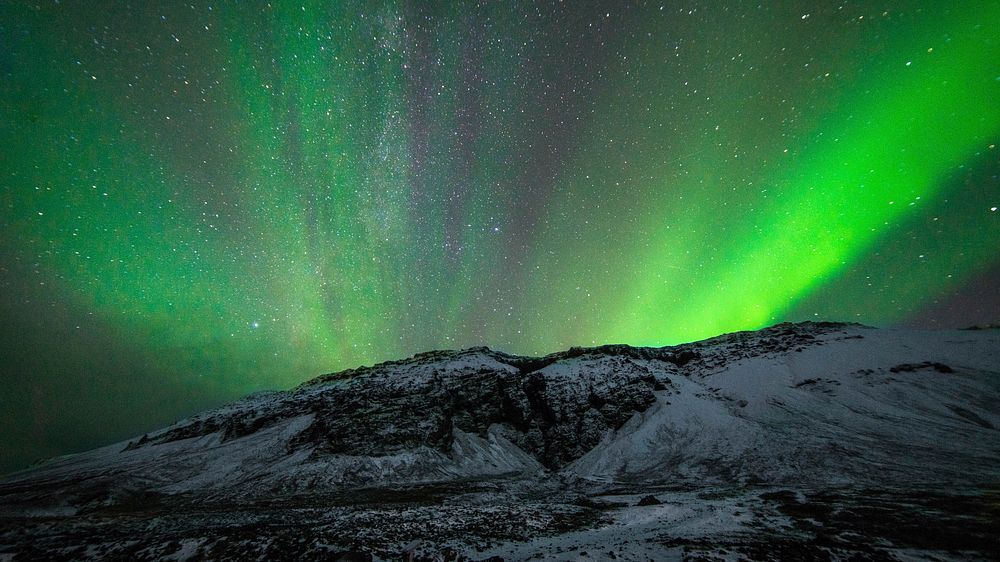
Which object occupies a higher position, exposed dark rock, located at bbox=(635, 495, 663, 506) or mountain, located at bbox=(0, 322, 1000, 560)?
mountain, located at bbox=(0, 322, 1000, 560)

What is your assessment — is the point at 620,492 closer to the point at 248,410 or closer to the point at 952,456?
the point at 952,456

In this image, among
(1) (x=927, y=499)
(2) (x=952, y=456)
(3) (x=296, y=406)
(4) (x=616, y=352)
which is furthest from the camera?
(4) (x=616, y=352)

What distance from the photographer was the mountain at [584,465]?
14.0m

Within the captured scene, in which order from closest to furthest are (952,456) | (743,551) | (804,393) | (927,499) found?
(743,551) → (927,499) → (952,456) → (804,393)

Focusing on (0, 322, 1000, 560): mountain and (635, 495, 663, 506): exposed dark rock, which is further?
(635, 495, 663, 506): exposed dark rock

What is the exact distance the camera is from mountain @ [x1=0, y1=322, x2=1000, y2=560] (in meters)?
14.0

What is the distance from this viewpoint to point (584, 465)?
44844 millimetres

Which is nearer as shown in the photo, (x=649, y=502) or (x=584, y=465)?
(x=649, y=502)

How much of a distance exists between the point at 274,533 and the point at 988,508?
32.2 metres

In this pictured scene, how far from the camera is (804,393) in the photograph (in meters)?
48.4

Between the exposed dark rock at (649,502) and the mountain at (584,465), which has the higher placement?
the mountain at (584,465)

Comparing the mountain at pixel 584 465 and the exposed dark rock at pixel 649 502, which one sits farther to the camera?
the exposed dark rock at pixel 649 502

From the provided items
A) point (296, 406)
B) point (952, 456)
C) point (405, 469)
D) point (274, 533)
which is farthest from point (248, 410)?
point (952, 456)

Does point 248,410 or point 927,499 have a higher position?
point 248,410
